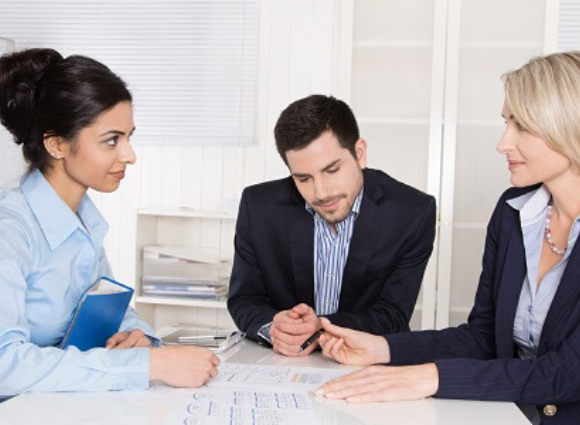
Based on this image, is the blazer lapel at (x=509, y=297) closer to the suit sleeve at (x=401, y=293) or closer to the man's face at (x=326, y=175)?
the suit sleeve at (x=401, y=293)

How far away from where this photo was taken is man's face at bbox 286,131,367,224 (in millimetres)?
2434

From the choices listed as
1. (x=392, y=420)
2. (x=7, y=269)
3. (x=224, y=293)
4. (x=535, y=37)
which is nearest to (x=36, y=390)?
(x=7, y=269)

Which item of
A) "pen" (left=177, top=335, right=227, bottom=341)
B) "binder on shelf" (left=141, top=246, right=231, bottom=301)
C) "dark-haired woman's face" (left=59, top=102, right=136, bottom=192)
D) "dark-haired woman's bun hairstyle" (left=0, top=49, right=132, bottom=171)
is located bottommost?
"binder on shelf" (left=141, top=246, right=231, bottom=301)

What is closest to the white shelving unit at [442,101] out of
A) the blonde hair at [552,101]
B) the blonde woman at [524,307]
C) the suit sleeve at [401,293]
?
the suit sleeve at [401,293]

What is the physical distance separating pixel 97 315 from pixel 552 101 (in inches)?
45.9

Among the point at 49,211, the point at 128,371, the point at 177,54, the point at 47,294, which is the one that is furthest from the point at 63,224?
the point at 177,54

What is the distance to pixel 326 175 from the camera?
8.03ft

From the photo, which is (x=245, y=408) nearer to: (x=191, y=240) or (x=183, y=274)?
(x=183, y=274)

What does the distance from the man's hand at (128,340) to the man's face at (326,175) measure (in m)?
0.74

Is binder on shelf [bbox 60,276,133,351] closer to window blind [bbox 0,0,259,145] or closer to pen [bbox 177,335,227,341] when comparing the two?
pen [bbox 177,335,227,341]

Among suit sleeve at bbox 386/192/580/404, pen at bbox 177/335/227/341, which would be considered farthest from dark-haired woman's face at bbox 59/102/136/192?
suit sleeve at bbox 386/192/580/404

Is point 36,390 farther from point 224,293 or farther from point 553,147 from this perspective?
point 224,293

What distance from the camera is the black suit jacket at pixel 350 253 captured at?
252cm

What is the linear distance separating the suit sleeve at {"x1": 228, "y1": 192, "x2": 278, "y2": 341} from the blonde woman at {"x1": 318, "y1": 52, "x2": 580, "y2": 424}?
0.39 m
